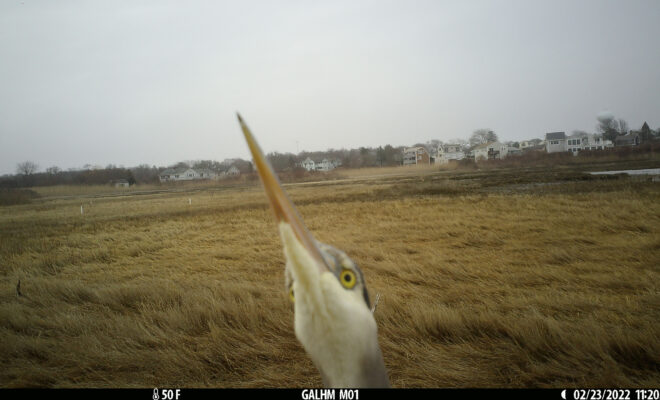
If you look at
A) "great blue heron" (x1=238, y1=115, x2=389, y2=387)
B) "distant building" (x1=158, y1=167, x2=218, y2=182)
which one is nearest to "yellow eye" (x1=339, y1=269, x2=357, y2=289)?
"great blue heron" (x1=238, y1=115, x2=389, y2=387)

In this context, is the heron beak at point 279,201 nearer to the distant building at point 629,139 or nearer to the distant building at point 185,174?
the distant building at point 185,174

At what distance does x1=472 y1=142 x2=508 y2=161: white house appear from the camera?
112ft

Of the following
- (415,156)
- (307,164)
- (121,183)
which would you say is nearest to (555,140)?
(415,156)

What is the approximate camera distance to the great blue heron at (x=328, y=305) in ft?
3.04

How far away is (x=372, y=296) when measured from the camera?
3.38 metres

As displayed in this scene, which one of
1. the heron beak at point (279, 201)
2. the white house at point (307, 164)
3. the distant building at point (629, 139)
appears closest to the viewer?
the heron beak at point (279, 201)

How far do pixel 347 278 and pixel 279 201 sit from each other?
15.5 inches

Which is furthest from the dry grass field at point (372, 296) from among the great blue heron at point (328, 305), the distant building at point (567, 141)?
the distant building at point (567, 141)

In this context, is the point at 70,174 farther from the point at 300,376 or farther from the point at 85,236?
the point at 300,376

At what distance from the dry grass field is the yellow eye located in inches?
55.8

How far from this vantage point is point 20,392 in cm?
224

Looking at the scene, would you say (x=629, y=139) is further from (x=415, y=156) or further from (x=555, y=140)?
(x=555, y=140)

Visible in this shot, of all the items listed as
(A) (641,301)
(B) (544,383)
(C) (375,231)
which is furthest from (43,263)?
(A) (641,301)

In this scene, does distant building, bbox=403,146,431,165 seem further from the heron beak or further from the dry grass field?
the heron beak
